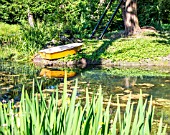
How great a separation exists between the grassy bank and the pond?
→ 87 cm

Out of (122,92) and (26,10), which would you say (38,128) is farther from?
(26,10)

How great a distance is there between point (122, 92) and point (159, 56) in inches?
153

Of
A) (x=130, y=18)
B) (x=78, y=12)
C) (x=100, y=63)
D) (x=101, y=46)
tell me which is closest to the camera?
(x=100, y=63)

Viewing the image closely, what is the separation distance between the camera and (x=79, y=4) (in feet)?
57.1

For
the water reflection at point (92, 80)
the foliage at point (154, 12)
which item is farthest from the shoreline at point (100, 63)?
the foliage at point (154, 12)

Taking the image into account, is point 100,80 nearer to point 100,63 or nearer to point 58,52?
point 100,63

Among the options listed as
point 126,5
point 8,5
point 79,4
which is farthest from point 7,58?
point 8,5

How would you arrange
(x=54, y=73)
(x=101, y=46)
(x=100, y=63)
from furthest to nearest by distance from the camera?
(x=101, y=46), (x=100, y=63), (x=54, y=73)

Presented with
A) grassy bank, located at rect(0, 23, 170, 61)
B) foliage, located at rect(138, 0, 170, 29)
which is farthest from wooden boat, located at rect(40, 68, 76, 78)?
foliage, located at rect(138, 0, 170, 29)

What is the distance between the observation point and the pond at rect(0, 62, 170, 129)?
6828 mm

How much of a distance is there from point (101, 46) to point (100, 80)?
364 centimetres

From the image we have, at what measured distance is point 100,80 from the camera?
8453 millimetres

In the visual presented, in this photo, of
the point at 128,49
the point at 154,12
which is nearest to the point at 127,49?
the point at 128,49

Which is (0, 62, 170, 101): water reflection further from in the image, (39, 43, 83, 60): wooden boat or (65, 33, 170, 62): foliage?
(65, 33, 170, 62): foliage
